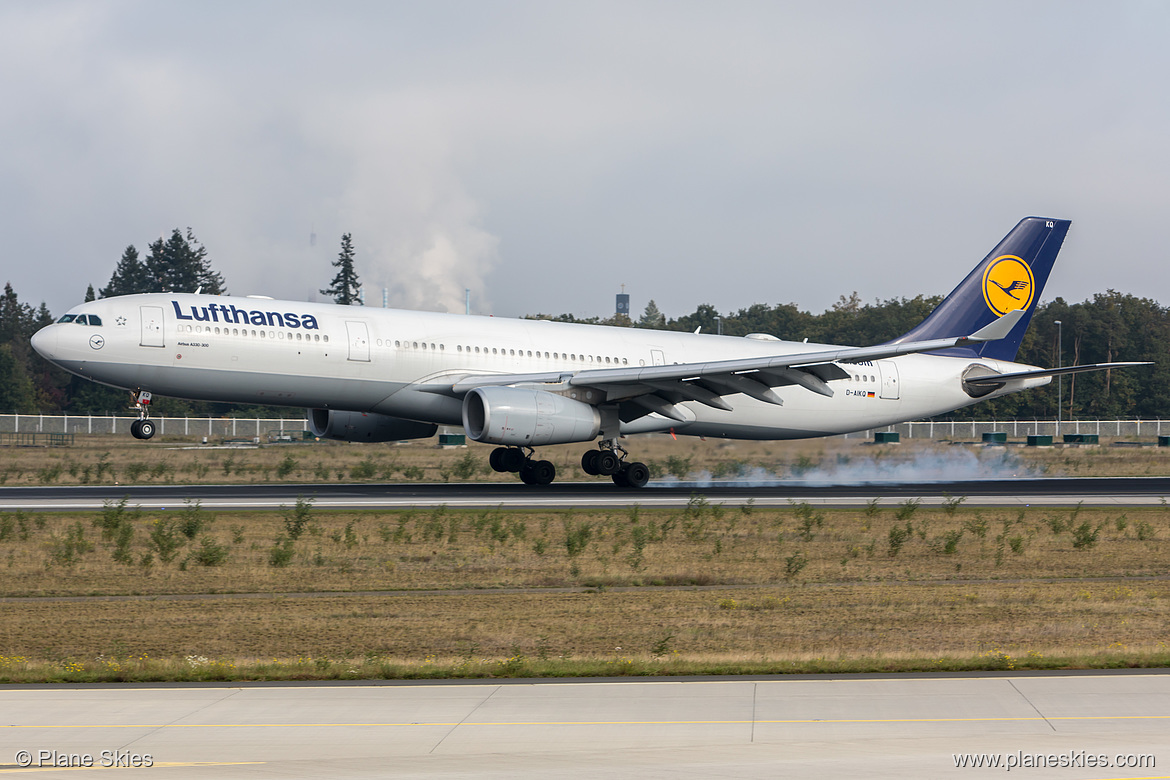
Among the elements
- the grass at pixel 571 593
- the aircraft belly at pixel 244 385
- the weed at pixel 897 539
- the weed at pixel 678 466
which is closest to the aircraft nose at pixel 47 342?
the aircraft belly at pixel 244 385

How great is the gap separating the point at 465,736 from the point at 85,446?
55.0m

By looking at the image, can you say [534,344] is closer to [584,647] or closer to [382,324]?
[382,324]

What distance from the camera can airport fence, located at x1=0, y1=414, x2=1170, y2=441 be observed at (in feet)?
221

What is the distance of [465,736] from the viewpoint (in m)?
8.12

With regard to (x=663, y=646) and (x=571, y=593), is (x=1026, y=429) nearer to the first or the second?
(x=571, y=593)

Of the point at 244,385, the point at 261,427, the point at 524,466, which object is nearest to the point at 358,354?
→ the point at 244,385

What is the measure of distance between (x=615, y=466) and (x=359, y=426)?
25.8ft

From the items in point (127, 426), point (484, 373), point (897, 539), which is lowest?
point (897, 539)

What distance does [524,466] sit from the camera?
3266 cm

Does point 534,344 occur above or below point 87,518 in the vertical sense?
above

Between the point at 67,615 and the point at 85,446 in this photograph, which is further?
the point at 85,446

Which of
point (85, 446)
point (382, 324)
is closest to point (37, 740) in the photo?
A: point (382, 324)

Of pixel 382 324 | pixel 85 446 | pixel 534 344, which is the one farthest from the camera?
pixel 85 446

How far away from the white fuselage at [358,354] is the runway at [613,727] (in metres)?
19.5
